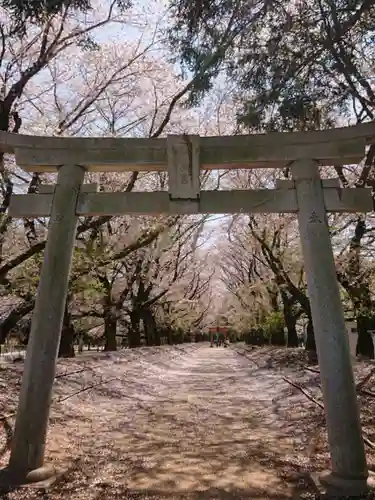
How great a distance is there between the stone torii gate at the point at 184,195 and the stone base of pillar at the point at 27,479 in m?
0.55

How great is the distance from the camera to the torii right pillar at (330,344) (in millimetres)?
4613

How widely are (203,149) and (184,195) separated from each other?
2.16 feet

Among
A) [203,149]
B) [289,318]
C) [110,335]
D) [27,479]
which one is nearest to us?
[27,479]

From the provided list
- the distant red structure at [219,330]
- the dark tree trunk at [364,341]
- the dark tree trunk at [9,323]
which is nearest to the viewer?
the dark tree trunk at [9,323]

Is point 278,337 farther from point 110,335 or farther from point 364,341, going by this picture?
point 364,341

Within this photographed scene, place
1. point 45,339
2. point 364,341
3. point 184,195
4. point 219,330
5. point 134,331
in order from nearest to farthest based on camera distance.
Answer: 1. point 45,339
2. point 184,195
3. point 364,341
4. point 134,331
5. point 219,330

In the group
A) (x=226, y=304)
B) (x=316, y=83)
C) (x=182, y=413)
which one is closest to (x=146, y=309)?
(x=182, y=413)

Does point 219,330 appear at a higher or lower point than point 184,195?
higher

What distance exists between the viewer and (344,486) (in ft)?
14.5

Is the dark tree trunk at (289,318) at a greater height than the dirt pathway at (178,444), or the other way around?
the dark tree trunk at (289,318)

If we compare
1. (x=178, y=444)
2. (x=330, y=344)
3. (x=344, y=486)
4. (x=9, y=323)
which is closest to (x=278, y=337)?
(x=9, y=323)

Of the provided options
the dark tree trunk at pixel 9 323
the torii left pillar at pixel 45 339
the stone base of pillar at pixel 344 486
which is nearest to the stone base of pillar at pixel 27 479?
the torii left pillar at pixel 45 339

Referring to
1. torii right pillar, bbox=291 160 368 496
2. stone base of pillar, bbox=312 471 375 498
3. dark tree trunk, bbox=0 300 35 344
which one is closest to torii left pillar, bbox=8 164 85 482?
torii right pillar, bbox=291 160 368 496

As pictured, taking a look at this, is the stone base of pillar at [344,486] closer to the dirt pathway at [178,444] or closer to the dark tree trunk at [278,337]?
the dirt pathway at [178,444]
